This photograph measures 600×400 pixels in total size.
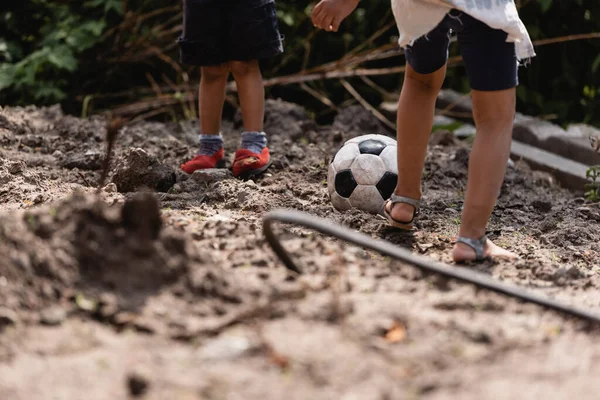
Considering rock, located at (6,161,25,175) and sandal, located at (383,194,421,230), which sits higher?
sandal, located at (383,194,421,230)

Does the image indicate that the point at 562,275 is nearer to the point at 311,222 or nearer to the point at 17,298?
the point at 311,222

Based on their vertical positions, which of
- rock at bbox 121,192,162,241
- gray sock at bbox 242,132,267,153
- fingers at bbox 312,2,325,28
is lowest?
gray sock at bbox 242,132,267,153

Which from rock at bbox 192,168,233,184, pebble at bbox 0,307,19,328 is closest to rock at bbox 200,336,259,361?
pebble at bbox 0,307,19,328

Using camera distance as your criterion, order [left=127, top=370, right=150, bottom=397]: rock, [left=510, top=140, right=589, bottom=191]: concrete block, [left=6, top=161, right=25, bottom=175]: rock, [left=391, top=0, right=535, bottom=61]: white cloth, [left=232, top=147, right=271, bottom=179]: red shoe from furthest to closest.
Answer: [left=510, top=140, right=589, bottom=191]: concrete block → [left=232, top=147, right=271, bottom=179]: red shoe → [left=6, top=161, right=25, bottom=175]: rock → [left=391, top=0, right=535, bottom=61]: white cloth → [left=127, top=370, right=150, bottom=397]: rock

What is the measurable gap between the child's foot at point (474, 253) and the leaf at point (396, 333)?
83 cm

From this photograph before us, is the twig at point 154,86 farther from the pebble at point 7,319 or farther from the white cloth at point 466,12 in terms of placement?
the pebble at point 7,319

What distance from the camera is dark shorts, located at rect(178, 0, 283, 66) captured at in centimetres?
433

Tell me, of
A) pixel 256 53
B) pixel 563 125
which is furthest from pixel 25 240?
pixel 563 125

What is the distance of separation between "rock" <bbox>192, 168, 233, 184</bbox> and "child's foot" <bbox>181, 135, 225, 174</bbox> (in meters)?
0.18

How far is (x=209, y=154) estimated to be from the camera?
4465 mm

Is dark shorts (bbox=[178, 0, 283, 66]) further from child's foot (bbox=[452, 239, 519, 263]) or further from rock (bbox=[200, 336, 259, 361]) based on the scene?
rock (bbox=[200, 336, 259, 361])

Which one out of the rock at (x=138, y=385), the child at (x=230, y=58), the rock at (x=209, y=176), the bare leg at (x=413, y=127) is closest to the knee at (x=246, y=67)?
the child at (x=230, y=58)

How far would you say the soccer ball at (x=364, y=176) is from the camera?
3678 mm

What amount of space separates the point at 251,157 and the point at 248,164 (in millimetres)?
52
